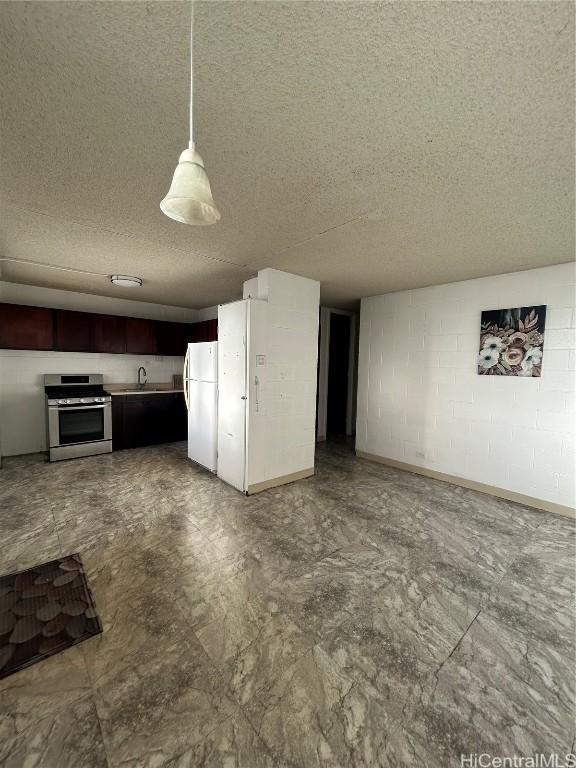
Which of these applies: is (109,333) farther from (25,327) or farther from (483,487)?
(483,487)

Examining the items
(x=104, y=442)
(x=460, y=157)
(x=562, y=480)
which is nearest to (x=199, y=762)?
(x=460, y=157)

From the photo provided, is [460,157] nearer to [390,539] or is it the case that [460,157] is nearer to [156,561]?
[390,539]

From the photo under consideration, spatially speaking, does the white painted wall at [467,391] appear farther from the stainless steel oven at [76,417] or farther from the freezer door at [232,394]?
the stainless steel oven at [76,417]

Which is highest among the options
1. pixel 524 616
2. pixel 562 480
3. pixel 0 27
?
pixel 0 27

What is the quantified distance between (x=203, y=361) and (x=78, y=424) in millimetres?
2265

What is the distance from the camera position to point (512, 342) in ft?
11.0

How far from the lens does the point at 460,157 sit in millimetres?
1504

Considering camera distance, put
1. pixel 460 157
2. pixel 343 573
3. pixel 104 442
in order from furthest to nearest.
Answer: pixel 104 442, pixel 343 573, pixel 460 157

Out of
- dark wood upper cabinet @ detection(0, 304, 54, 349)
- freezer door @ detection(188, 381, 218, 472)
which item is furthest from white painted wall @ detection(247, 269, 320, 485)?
dark wood upper cabinet @ detection(0, 304, 54, 349)

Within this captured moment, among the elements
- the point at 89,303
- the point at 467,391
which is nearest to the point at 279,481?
the point at 467,391

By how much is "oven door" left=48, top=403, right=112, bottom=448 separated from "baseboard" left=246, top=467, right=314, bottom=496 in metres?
2.85

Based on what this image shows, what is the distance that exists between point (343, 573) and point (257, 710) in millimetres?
1003

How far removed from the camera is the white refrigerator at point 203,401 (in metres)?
3.91

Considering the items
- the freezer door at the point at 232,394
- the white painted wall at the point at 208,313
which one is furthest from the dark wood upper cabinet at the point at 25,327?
the freezer door at the point at 232,394
